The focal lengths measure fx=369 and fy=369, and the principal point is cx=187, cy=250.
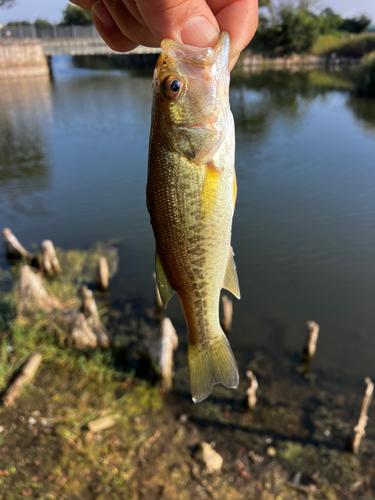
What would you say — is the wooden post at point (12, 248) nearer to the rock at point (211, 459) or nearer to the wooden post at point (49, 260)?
the wooden post at point (49, 260)

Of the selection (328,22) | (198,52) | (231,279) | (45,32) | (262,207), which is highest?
(328,22)

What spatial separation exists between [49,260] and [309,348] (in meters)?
6.81

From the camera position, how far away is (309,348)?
25.2ft

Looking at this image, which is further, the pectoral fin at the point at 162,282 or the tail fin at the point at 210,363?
the tail fin at the point at 210,363

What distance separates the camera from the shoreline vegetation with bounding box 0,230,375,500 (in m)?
4.98

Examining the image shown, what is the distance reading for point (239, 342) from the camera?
324 inches

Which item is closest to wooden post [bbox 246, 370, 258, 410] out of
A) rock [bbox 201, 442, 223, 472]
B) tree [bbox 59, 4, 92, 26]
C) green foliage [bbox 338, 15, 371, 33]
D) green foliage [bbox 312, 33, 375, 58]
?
rock [bbox 201, 442, 223, 472]

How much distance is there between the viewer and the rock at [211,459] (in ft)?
17.7

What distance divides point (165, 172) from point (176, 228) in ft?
0.98

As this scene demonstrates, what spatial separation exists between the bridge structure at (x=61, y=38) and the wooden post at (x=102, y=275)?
36.4 m

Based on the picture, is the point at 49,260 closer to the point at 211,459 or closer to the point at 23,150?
the point at 211,459

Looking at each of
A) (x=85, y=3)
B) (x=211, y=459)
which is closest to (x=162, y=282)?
(x=85, y=3)

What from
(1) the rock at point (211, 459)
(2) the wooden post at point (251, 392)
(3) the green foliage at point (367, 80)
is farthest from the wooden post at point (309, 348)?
(3) the green foliage at point (367, 80)

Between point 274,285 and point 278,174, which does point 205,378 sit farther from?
point 278,174
